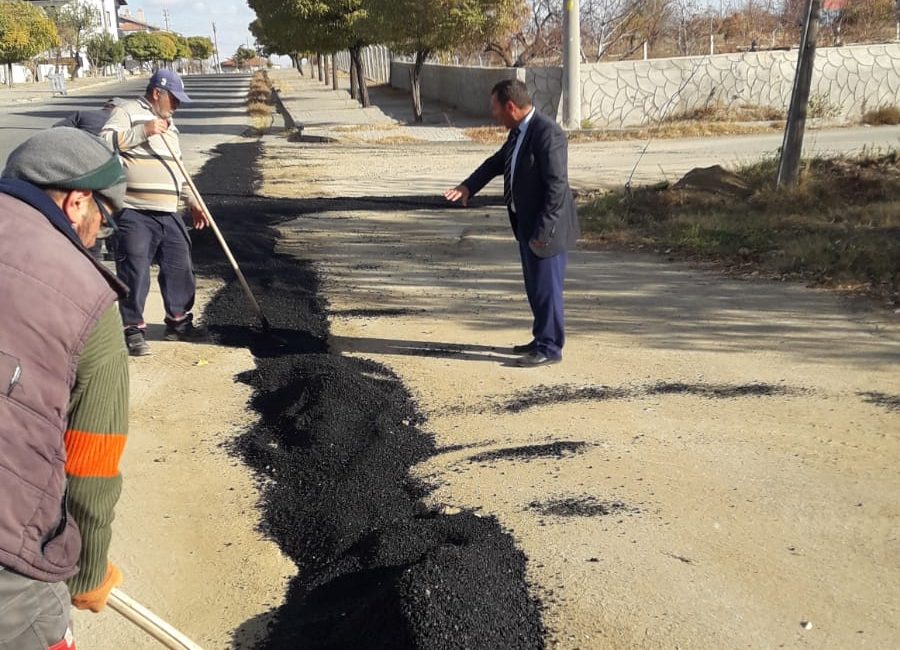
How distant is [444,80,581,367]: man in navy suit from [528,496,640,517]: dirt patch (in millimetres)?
1930

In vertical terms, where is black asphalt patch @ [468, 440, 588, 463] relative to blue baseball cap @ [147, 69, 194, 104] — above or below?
below

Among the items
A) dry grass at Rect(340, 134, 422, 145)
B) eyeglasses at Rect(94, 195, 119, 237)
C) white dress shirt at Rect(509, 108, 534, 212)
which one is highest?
eyeglasses at Rect(94, 195, 119, 237)

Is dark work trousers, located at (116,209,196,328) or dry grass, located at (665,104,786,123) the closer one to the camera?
dark work trousers, located at (116,209,196,328)

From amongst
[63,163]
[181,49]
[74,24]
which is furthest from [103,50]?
[63,163]

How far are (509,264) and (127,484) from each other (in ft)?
16.6

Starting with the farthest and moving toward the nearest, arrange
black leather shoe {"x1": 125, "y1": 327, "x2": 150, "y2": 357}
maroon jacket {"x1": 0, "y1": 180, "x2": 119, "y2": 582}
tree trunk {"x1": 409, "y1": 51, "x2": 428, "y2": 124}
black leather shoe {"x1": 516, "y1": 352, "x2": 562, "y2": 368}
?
1. tree trunk {"x1": 409, "y1": 51, "x2": 428, "y2": 124}
2. black leather shoe {"x1": 125, "y1": 327, "x2": 150, "y2": 357}
3. black leather shoe {"x1": 516, "y1": 352, "x2": 562, "y2": 368}
4. maroon jacket {"x1": 0, "y1": 180, "x2": 119, "y2": 582}

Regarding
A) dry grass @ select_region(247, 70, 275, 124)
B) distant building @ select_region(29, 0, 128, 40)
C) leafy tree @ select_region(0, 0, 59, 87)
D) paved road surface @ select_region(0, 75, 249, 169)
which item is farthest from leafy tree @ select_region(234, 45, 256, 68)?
paved road surface @ select_region(0, 75, 249, 169)

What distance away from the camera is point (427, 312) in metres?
7.29

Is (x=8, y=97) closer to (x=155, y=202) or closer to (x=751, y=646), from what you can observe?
(x=155, y=202)

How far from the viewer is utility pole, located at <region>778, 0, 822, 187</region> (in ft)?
34.6

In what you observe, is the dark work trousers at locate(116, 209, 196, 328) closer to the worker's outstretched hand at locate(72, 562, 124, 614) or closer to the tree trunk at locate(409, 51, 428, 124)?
the worker's outstretched hand at locate(72, 562, 124, 614)

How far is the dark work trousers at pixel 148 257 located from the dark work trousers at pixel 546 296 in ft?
8.20

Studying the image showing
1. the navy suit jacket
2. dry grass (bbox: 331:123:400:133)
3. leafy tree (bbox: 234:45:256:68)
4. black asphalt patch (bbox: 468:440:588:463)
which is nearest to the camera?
black asphalt patch (bbox: 468:440:588:463)

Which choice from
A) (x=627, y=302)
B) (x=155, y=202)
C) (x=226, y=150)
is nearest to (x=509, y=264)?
(x=627, y=302)
